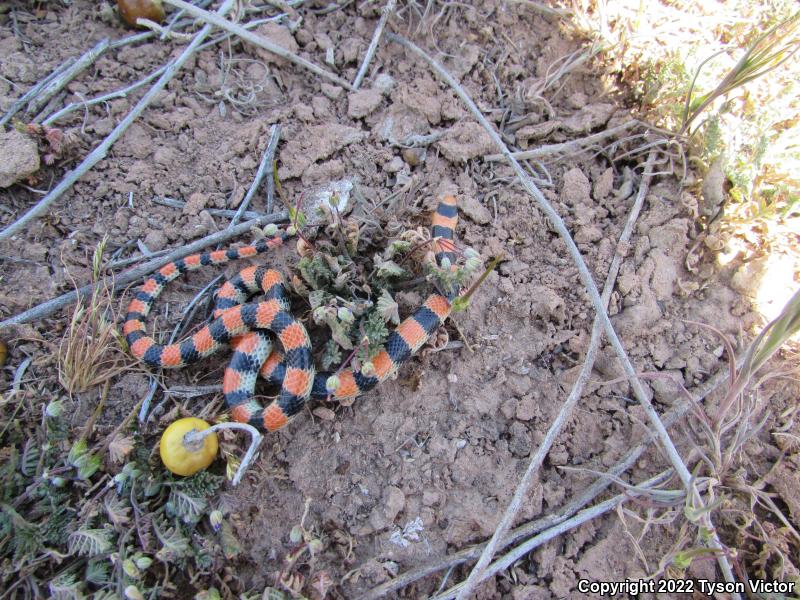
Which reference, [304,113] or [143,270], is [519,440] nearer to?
[143,270]

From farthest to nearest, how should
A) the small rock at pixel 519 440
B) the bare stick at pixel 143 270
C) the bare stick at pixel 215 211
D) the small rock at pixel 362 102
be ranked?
the small rock at pixel 362 102, the bare stick at pixel 215 211, the bare stick at pixel 143 270, the small rock at pixel 519 440

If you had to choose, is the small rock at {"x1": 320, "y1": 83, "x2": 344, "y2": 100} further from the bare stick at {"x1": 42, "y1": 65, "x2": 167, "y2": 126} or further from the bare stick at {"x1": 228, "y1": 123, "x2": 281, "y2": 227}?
the bare stick at {"x1": 42, "y1": 65, "x2": 167, "y2": 126}

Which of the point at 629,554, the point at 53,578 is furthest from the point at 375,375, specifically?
the point at 53,578

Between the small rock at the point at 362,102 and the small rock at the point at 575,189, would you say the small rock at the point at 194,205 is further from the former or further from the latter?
the small rock at the point at 575,189

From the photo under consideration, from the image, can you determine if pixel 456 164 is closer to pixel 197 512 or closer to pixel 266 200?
pixel 266 200

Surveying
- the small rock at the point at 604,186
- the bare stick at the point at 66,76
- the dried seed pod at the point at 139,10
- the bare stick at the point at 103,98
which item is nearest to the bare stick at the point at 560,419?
the small rock at the point at 604,186
